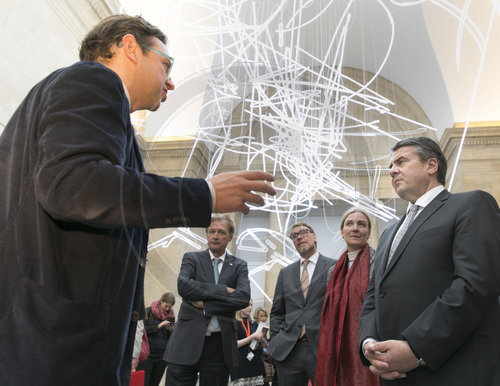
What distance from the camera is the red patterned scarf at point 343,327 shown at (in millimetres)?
2199

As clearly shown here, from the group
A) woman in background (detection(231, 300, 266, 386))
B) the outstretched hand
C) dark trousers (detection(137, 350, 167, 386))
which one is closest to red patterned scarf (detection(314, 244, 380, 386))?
the outstretched hand

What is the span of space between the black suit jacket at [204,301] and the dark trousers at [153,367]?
6.87 ft

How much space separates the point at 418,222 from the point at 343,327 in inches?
35.6

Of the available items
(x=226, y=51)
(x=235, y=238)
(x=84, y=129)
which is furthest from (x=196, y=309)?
(x=84, y=129)

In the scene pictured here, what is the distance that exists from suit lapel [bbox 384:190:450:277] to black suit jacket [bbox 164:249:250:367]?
2.29 ft

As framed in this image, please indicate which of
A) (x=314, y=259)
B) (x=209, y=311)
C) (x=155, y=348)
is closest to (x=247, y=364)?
(x=155, y=348)

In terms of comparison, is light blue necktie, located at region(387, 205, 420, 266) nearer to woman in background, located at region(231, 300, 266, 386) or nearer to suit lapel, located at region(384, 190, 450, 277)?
suit lapel, located at region(384, 190, 450, 277)

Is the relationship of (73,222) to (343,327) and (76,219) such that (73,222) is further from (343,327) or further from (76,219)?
(343,327)

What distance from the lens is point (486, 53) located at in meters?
1.56

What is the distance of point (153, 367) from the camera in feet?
14.9

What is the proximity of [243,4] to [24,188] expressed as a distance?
1.89 meters

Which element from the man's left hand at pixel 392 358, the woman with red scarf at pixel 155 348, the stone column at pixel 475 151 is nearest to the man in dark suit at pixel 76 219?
the man's left hand at pixel 392 358

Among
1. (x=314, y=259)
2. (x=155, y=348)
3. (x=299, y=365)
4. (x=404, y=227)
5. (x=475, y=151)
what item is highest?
(x=475, y=151)

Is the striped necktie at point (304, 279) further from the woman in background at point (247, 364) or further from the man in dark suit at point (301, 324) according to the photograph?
the woman in background at point (247, 364)
